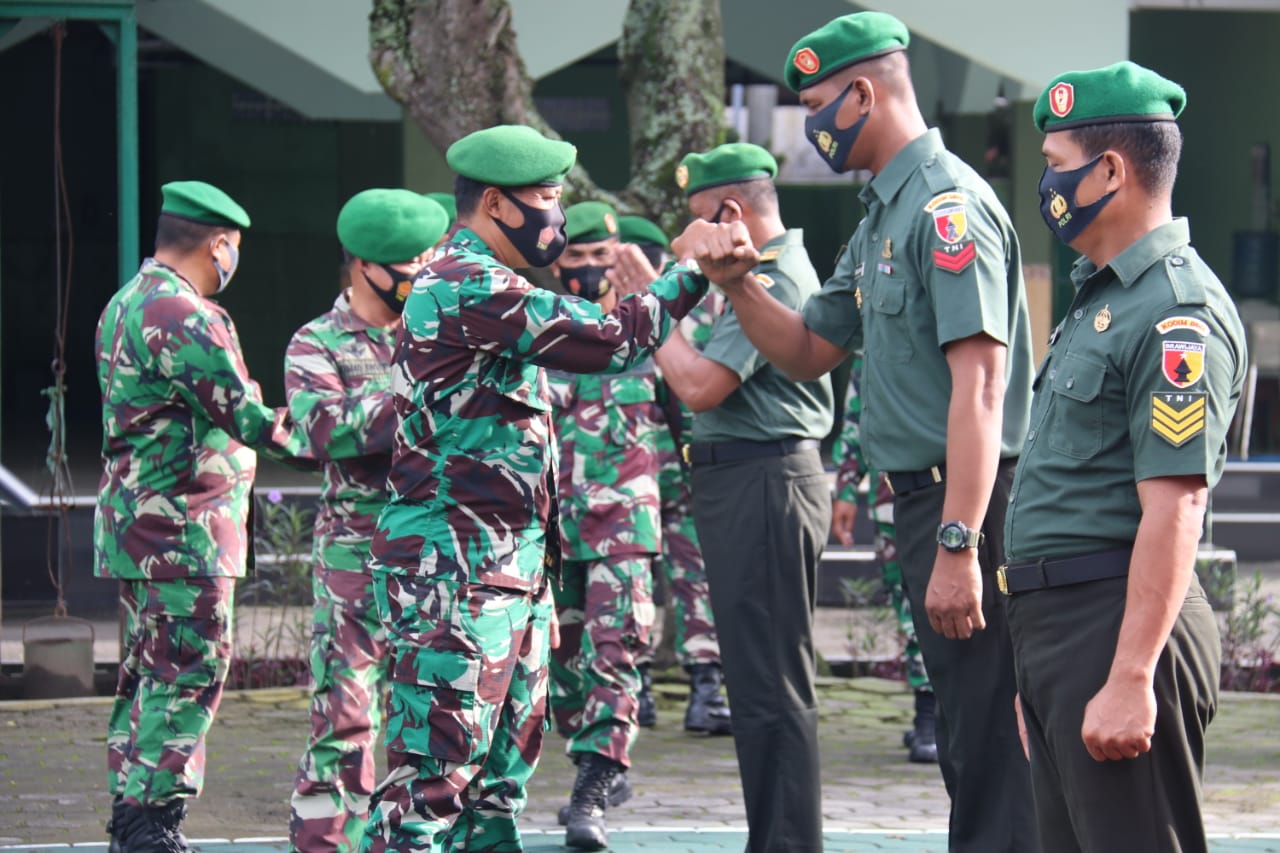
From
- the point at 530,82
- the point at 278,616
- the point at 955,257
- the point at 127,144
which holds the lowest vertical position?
the point at 278,616

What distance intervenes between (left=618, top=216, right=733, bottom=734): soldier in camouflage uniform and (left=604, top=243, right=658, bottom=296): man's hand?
7.95ft

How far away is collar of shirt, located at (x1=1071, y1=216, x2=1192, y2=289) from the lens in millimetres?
3249

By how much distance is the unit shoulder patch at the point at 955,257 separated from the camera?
4020 mm

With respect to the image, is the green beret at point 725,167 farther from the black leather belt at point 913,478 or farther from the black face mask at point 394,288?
the black leather belt at point 913,478

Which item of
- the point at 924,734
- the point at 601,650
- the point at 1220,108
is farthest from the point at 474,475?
the point at 1220,108

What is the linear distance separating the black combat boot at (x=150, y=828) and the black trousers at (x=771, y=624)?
1.68 meters

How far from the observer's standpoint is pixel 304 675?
8.41m

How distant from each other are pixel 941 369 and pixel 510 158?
46.3 inches

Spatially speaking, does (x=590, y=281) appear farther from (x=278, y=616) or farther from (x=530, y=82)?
(x=278, y=616)

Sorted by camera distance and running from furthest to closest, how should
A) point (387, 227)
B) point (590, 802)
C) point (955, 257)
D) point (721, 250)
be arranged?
point (590, 802), point (387, 227), point (721, 250), point (955, 257)

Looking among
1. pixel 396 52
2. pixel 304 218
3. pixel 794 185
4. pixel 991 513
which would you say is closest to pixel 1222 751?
pixel 991 513

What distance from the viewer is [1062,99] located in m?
3.36

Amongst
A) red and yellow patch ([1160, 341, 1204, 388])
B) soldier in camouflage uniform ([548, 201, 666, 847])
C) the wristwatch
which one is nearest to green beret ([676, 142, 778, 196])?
soldier in camouflage uniform ([548, 201, 666, 847])

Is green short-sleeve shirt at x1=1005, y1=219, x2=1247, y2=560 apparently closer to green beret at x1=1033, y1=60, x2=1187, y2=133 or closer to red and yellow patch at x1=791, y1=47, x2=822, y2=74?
green beret at x1=1033, y1=60, x2=1187, y2=133
